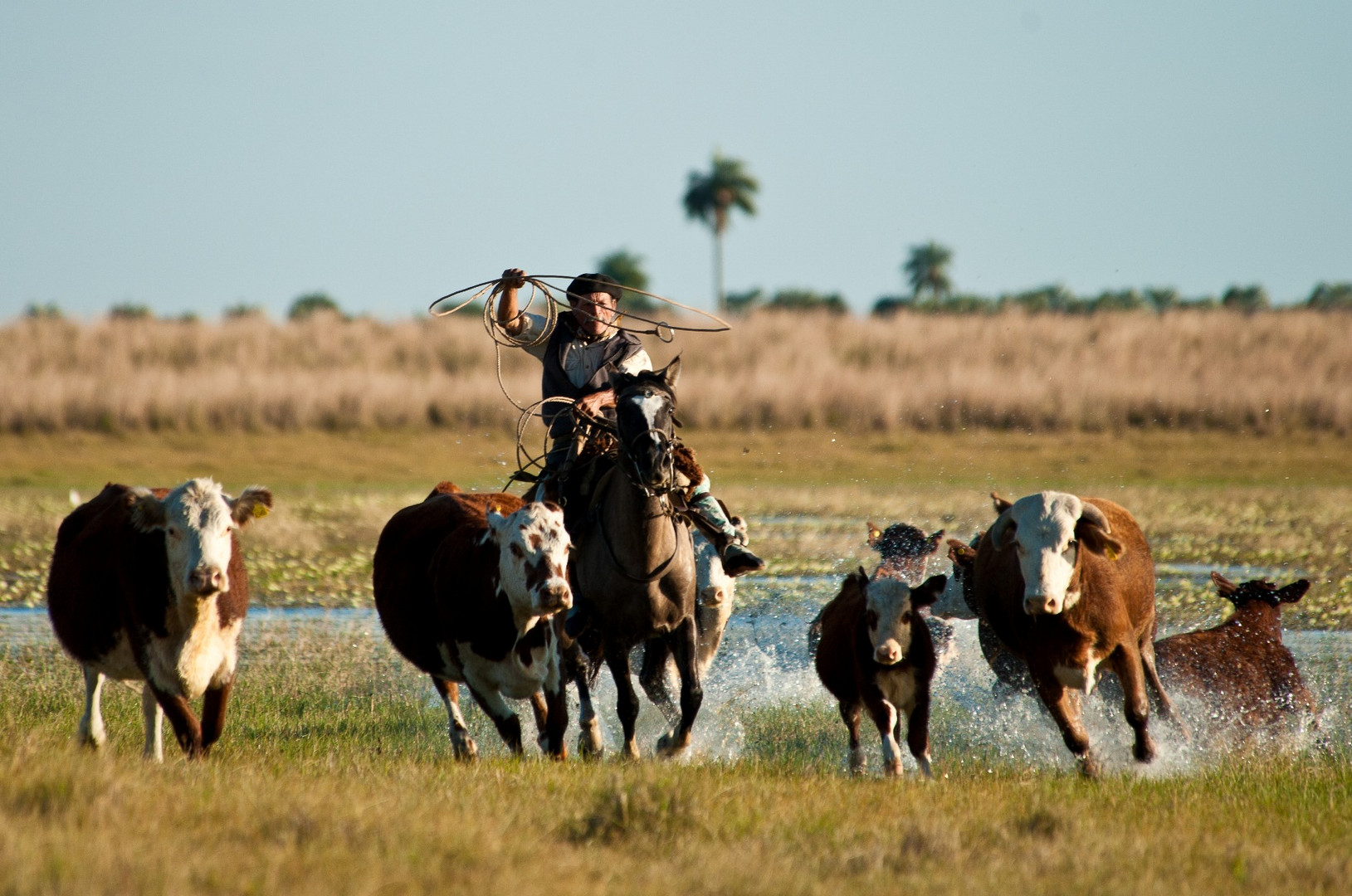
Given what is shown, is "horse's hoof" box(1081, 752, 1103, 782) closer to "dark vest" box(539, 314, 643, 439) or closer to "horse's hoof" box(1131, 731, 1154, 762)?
"horse's hoof" box(1131, 731, 1154, 762)

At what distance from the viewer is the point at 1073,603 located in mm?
9109

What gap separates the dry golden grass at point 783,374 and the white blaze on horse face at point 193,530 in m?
30.4

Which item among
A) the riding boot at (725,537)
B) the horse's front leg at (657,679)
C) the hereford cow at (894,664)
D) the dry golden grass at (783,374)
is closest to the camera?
the hereford cow at (894,664)

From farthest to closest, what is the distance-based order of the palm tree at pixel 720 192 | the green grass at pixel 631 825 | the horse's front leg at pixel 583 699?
1. the palm tree at pixel 720 192
2. the horse's front leg at pixel 583 699
3. the green grass at pixel 631 825

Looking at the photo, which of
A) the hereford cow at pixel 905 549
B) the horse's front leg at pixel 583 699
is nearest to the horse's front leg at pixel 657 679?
the horse's front leg at pixel 583 699

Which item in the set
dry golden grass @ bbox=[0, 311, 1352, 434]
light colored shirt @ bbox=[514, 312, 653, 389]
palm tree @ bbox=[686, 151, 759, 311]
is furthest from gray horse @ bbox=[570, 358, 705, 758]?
palm tree @ bbox=[686, 151, 759, 311]

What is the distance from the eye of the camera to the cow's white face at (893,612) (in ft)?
30.3

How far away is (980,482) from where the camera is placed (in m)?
33.1

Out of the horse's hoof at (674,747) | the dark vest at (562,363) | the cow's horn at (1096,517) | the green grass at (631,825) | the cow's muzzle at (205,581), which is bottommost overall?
the horse's hoof at (674,747)

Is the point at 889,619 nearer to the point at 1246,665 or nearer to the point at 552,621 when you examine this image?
the point at 552,621

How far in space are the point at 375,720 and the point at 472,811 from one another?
15.1ft

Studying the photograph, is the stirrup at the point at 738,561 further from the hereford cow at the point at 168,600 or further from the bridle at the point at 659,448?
the hereford cow at the point at 168,600

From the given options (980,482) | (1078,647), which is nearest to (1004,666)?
Answer: (1078,647)

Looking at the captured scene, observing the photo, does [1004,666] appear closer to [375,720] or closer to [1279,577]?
[375,720]
